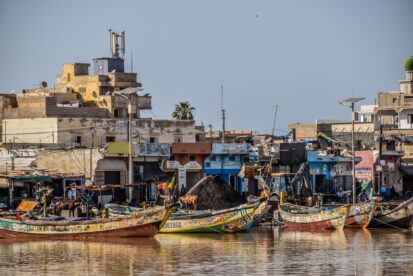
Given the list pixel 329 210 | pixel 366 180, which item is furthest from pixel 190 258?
pixel 366 180

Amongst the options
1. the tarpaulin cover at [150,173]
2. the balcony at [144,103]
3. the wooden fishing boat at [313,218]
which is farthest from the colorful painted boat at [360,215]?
the balcony at [144,103]

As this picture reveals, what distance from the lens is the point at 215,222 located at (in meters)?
43.9

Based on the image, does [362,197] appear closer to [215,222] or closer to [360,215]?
[360,215]

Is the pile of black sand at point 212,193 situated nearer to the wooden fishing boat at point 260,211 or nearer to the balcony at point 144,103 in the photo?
the wooden fishing boat at point 260,211

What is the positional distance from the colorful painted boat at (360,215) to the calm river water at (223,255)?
81cm

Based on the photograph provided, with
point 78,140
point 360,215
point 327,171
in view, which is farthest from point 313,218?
point 78,140

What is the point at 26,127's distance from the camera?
2467 inches

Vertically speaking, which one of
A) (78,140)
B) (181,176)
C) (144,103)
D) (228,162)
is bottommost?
(181,176)

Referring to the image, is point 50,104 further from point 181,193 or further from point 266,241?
point 266,241

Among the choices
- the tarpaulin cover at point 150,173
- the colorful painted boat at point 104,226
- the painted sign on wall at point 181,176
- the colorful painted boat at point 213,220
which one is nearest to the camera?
the colorful painted boat at point 104,226

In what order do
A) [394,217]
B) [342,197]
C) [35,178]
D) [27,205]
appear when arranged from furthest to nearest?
[342,197], [35,178], [394,217], [27,205]

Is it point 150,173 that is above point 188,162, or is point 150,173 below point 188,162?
below

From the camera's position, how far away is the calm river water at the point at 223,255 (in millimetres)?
32812

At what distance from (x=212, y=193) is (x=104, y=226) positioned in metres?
12.1
